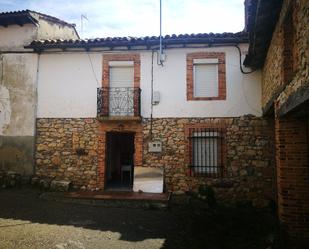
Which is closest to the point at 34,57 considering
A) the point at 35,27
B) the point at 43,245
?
the point at 35,27

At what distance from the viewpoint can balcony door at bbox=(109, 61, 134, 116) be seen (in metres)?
10.4

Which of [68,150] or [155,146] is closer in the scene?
[155,146]

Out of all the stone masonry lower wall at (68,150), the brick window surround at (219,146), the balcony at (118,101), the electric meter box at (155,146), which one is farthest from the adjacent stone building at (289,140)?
the stone masonry lower wall at (68,150)

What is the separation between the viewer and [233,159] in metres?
9.79

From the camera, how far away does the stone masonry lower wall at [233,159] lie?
376 inches

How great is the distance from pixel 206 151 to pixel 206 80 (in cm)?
248

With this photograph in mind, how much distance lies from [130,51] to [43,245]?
23.1 ft

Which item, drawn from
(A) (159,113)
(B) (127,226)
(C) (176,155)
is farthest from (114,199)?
(A) (159,113)

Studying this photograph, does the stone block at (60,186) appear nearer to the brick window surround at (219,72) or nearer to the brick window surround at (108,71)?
the brick window surround at (108,71)

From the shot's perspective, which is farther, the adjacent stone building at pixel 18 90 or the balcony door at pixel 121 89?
the adjacent stone building at pixel 18 90

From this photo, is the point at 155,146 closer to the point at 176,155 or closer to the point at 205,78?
the point at 176,155

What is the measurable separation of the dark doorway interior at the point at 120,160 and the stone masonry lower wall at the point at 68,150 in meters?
1.17

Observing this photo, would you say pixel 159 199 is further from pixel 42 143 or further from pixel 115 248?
pixel 42 143

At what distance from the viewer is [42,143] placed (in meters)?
10.8
